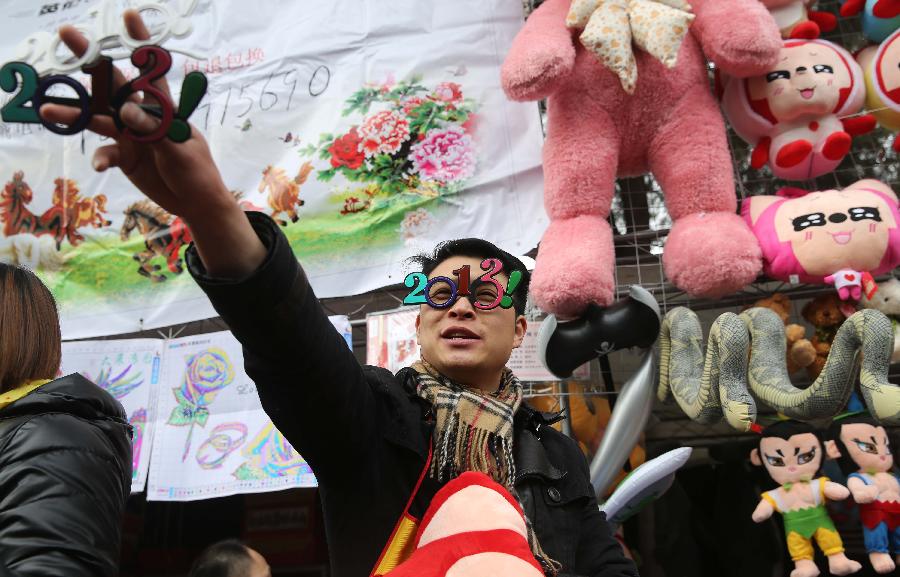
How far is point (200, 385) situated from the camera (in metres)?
2.73

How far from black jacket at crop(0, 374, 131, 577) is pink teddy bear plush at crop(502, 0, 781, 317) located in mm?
1426

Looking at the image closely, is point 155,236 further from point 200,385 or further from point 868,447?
point 868,447

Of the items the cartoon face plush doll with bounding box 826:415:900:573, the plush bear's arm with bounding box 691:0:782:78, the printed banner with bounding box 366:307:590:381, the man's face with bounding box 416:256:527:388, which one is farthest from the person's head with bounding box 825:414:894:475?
the man's face with bounding box 416:256:527:388

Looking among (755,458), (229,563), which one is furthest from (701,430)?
(229,563)

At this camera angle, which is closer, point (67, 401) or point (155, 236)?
point (67, 401)

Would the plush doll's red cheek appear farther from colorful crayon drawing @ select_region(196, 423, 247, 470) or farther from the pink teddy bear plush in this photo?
colorful crayon drawing @ select_region(196, 423, 247, 470)

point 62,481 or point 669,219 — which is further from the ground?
point 669,219

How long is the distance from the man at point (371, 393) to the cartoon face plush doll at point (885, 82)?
182 cm

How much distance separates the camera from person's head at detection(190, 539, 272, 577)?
183 centimetres

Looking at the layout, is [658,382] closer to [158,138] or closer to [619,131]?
[619,131]

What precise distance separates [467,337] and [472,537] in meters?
0.37

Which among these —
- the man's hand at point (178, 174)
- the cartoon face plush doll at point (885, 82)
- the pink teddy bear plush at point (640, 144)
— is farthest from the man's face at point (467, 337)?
the cartoon face plush doll at point (885, 82)

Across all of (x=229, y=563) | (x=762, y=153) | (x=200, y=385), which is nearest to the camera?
(x=229, y=563)

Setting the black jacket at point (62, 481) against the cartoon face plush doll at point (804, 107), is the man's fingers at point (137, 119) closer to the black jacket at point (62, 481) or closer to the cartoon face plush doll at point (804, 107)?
the black jacket at point (62, 481)
